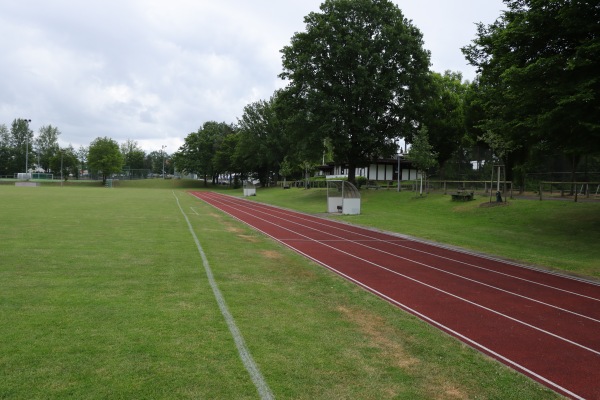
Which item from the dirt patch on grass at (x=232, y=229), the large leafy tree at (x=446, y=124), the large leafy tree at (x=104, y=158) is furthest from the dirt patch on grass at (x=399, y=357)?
the large leafy tree at (x=104, y=158)

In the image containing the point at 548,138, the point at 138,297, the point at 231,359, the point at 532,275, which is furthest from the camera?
the point at 548,138

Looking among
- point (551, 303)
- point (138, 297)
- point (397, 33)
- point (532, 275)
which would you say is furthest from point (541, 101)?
point (397, 33)

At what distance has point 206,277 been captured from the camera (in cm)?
910

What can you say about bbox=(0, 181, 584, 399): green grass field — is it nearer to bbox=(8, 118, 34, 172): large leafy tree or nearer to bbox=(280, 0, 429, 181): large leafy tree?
bbox=(280, 0, 429, 181): large leafy tree

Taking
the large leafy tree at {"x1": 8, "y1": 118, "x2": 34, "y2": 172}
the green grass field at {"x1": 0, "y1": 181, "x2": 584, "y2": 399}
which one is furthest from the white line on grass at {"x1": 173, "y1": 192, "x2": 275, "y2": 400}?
the large leafy tree at {"x1": 8, "y1": 118, "x2": 34, "y2": 172}

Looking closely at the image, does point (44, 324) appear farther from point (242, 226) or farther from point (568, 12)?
point (568, 12)

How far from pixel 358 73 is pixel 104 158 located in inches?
2826

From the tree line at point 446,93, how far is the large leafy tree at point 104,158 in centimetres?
4856

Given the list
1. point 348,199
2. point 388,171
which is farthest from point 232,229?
point 388,171

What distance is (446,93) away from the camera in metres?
49.9

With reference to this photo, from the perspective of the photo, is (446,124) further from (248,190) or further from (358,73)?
(248,190)

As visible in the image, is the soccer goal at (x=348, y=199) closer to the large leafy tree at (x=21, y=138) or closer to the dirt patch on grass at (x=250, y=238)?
the dirt patch on grass at (x=250, y=238)

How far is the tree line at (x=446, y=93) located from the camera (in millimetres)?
15492

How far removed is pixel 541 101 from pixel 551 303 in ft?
35.5
